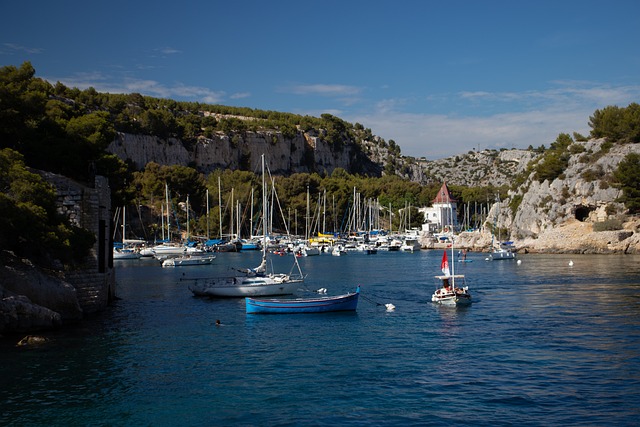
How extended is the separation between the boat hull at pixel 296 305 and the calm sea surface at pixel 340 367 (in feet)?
1.22

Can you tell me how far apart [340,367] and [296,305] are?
410 inches

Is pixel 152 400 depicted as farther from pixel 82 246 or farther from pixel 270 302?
pixel 270 302

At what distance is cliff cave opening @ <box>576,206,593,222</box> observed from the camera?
8100 cm

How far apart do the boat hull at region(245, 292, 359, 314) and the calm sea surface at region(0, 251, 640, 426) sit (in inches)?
14.7

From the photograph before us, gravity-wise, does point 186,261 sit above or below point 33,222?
below

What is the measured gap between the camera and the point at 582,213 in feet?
270

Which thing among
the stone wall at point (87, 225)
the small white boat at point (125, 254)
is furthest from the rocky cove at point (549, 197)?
the stone wall at point (87, 225)

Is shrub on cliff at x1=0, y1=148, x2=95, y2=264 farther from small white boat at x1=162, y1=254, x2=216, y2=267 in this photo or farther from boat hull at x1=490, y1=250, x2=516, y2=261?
boat hull at x1=490, y1=250, x2=516, y2=261

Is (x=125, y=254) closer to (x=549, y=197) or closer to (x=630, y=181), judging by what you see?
(x=549, y=197)

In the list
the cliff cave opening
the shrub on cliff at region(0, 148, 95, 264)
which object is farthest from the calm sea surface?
the cliff cave opening

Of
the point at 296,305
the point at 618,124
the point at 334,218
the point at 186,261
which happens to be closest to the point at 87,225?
the point at 296,305

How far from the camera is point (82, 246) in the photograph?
2539 centimetres

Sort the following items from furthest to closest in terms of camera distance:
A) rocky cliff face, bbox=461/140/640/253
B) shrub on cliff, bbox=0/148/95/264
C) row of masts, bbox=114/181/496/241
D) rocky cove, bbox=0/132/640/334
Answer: row of masts, bbox=114/181/496/241 → rocky cliff face, bbox=461/140/640/253 → rocky cove, bbox=0/132/640/334 → shrub on cliff, bbox=0/148/95/264

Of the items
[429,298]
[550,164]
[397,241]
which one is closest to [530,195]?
[550,164]
